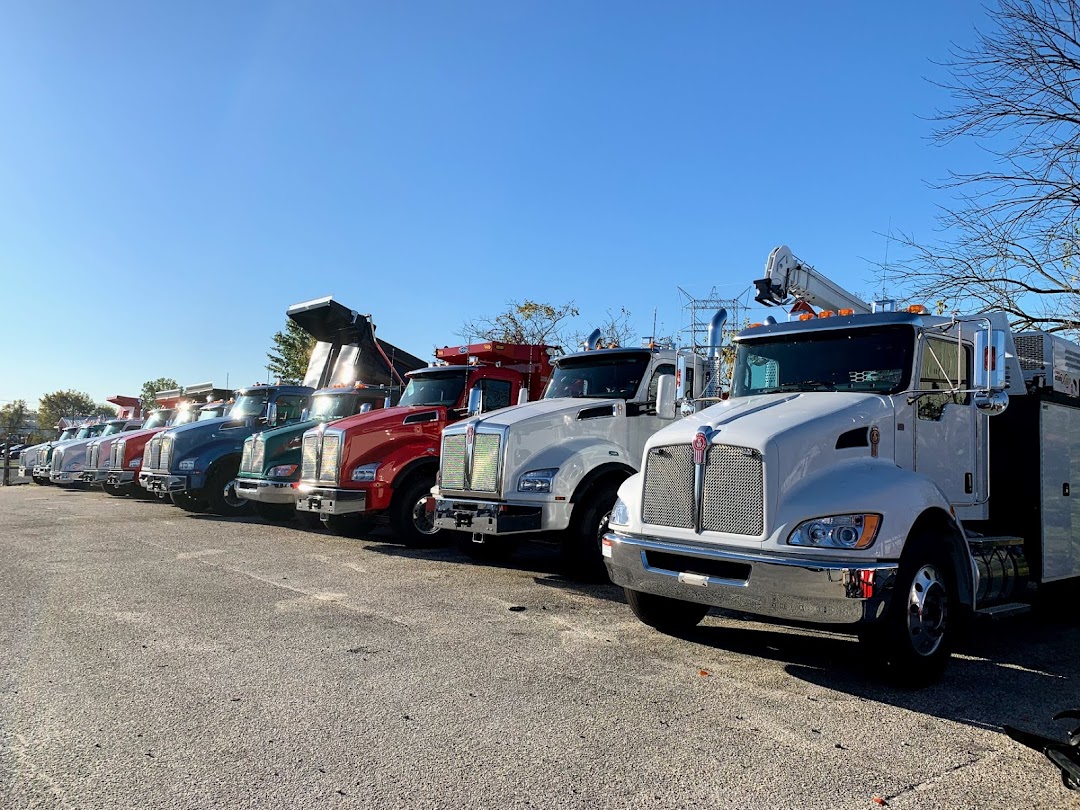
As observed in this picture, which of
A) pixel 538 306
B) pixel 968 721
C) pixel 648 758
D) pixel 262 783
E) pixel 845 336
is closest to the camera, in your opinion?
pixel 262 783

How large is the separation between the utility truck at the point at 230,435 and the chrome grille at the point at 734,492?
1170 cm

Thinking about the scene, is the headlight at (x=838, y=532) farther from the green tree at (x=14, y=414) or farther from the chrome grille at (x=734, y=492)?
the green tree at (x=14, y=414)

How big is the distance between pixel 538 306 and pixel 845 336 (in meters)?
27.6

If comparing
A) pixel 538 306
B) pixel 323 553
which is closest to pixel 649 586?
pixel 323 553

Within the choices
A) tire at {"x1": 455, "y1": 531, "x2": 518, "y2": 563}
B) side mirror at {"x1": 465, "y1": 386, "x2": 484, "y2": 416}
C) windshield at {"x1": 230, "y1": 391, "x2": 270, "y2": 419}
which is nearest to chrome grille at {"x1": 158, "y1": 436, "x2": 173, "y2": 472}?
windshield at {"x1": 230, "y1": 391, "x2": 270, "y2": 419}

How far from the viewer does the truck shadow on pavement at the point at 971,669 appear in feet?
15.6

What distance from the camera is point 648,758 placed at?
380cm

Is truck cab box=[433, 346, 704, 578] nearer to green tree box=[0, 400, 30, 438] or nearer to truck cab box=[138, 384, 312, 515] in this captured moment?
truck cab box=[138, 384, 312, 515]

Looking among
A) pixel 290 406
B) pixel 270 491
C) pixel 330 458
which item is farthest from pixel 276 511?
pixel 330 458

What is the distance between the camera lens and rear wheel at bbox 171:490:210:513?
52.4ft

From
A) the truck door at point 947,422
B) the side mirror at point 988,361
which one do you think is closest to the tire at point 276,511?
the truck door at point 947,422

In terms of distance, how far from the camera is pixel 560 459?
28.8 ft

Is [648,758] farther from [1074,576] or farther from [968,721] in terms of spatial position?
[1074,576]

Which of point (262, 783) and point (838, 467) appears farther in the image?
point (838, 467)
